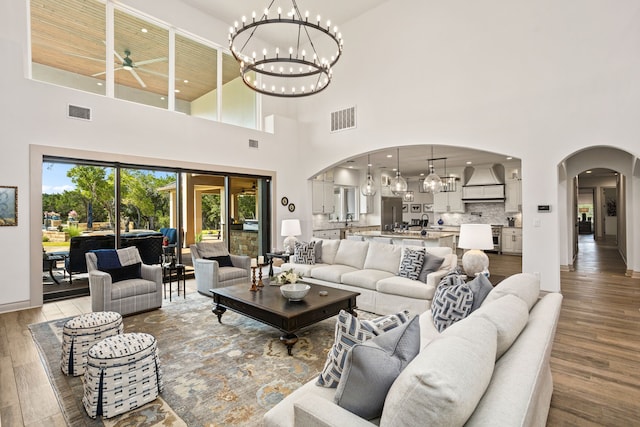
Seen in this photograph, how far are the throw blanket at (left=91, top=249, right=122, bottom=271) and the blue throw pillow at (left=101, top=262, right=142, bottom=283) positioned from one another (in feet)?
0.14

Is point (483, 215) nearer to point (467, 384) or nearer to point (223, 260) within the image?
point (223, 260)

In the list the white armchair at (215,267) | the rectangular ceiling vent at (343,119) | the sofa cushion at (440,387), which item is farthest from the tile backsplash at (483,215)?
the sofa cushion at (440,387)

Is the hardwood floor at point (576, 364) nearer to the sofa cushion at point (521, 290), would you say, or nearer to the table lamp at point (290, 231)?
the sofa cushion at point (521, 290)

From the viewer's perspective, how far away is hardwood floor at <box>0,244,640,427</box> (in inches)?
89.4

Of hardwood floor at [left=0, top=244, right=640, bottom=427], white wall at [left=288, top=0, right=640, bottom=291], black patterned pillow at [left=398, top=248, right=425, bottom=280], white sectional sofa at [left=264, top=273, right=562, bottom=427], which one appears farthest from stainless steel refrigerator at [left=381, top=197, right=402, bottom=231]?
white sectional sofa at [left=264, top=273, right=562, bottom=427]

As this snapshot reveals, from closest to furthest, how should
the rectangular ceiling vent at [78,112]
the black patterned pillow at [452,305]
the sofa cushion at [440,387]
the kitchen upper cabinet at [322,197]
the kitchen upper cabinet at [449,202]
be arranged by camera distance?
the sofa cushion at [440,387] < the black patterned pillow at [452,305] < the rectangular ceiling vent at [78,112] < the kitchen upper cabinet at [322,197] < the kitchen upper cabinet at [449,202]

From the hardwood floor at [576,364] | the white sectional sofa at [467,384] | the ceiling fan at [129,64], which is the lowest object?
the hardwood floor at [576,364]

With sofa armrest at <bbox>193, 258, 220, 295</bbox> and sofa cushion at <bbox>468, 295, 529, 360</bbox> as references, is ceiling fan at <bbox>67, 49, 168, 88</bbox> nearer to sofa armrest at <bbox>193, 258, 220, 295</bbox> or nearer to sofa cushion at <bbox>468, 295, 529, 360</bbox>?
sofa armrest at <bbox>193, 258, 220, 295</bbox>

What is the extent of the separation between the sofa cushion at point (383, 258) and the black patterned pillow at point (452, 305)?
2.23 metres

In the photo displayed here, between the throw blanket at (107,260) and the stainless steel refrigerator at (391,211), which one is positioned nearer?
the throw blanket at (107,260)

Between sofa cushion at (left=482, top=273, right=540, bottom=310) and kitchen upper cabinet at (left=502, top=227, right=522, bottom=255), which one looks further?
kitchen upper cabinet at (left=502, top=227, right=522, bottom=255)

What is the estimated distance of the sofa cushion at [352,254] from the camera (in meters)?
5.31

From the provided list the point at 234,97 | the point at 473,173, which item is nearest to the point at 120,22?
the point at 234,97

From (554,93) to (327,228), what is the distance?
667 centimetres
